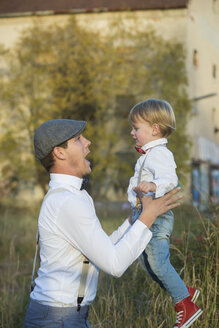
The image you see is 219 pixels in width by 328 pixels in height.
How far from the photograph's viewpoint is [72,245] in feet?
8.54

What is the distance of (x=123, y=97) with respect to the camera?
2070 cm

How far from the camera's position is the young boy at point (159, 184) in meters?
2.94

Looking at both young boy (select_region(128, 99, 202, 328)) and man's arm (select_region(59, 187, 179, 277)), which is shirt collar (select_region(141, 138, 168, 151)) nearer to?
young boy (select_region(128, 99, 202, 328))

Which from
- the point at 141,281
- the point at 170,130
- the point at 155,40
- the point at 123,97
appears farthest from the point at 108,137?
the point at 170,130

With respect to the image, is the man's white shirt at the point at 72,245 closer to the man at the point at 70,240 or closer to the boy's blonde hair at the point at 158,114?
the man at the point at 70,240

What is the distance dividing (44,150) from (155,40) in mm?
18494

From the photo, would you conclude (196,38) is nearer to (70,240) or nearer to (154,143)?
(154,143)

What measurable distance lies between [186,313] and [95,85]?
17825mm

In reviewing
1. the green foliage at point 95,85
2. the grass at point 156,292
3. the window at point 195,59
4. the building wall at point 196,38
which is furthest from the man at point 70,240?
the window at point 195,59

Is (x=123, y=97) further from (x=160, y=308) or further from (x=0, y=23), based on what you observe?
(x=160, y=308)

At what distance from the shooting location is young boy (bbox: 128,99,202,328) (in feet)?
9.65

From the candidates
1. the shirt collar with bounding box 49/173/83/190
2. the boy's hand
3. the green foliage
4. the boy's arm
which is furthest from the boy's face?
the green foliage

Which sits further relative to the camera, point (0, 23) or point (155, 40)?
point (0, 23)

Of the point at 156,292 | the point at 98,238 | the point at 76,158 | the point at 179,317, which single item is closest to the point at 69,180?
the point at 76,158
